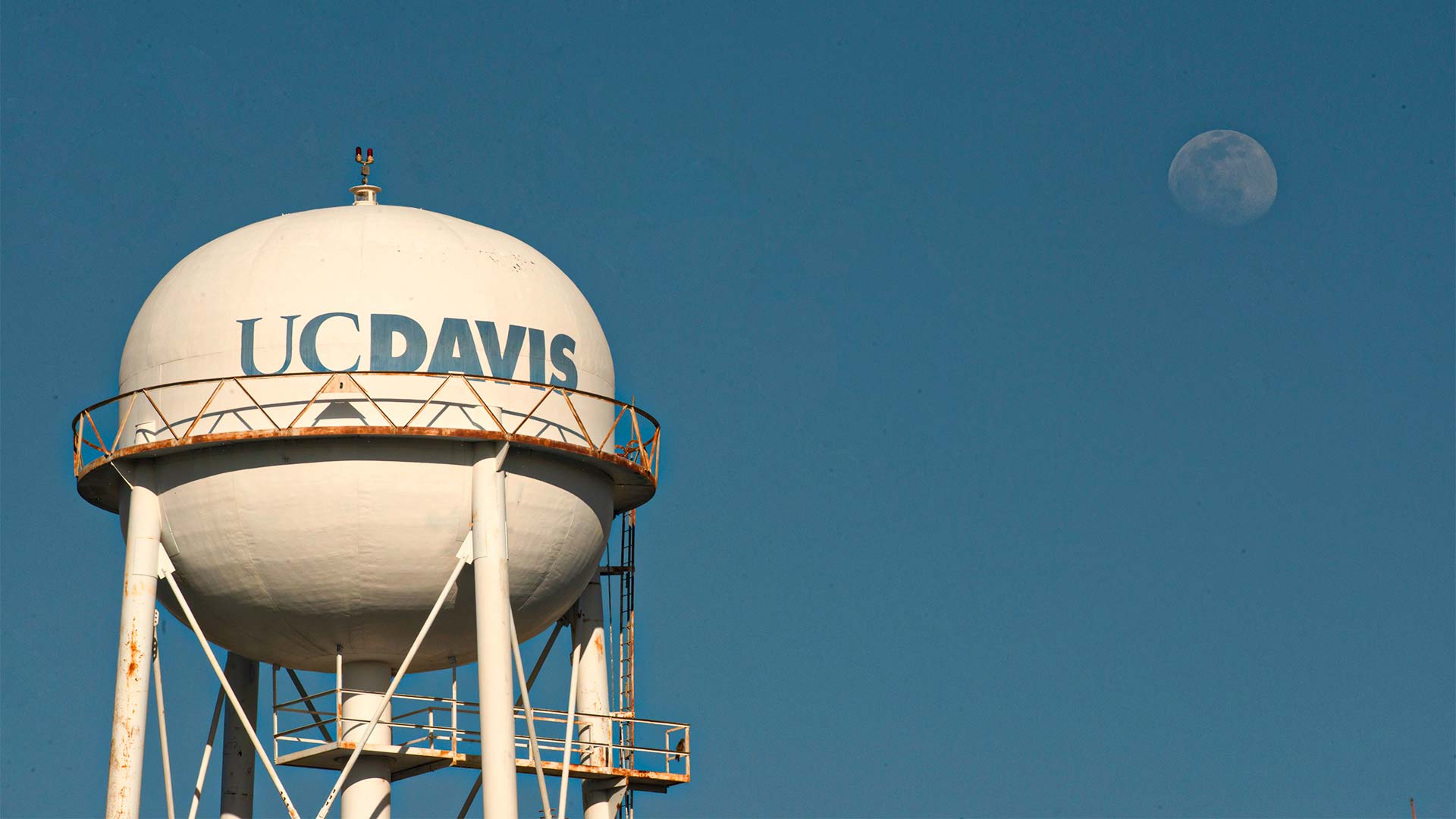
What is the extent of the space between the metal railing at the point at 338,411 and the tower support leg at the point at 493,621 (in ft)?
2.05

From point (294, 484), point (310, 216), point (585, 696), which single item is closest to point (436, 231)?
point (310, 216)

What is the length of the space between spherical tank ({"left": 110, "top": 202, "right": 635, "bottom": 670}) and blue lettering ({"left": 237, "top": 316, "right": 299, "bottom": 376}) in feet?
0.09

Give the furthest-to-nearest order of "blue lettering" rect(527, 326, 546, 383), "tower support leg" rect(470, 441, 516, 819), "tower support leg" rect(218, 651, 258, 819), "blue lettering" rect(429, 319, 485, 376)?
"tower support leg" rect(218, 651, 258, 819)
"blue lettering" rect(527, 326, 546, 383)
"blue lettering" rect(429, 319, 485, 376)
"tower support leg" rect(470, 441, 516, 819)

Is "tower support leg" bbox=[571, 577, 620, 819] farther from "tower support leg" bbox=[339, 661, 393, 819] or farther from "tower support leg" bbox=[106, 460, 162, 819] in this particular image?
"tower support leg" bbox=[106, 460, 162, 819]

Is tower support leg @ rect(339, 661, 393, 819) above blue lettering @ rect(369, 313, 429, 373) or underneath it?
underneath

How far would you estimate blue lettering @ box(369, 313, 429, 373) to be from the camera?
34.9 metres


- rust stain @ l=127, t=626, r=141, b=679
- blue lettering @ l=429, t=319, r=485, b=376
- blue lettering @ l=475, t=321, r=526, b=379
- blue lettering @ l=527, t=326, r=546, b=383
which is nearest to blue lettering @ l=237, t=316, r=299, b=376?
blue lettering @ l=429, t=319, r=485, b=376

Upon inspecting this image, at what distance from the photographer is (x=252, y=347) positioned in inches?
1378

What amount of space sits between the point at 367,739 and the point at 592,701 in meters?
4.20

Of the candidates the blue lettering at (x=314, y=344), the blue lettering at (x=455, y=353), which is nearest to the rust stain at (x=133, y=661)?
the blue lettering at (x=314, y=344)

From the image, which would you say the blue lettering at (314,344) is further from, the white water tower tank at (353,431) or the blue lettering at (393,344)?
the blue lettering at (393,344)

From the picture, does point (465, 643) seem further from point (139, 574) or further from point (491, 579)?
point (139, 574)

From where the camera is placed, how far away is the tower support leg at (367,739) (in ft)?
119

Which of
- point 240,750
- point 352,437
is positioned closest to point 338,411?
point 352,437
